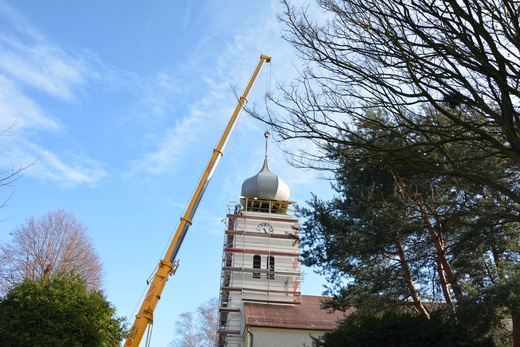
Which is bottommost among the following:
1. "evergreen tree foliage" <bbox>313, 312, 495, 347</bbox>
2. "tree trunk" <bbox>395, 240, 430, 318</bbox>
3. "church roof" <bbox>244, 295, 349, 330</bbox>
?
"evergreen tree foliage" <bbox>313, 312, 495, 347</bbox>

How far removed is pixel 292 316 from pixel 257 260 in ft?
24.0

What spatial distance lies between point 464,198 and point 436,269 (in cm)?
343

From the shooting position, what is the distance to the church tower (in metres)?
35.1

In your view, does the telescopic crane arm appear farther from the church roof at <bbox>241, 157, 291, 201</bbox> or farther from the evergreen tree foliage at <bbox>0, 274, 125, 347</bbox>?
the church roof at <bbox>241, 157, 291, 201</bbox>

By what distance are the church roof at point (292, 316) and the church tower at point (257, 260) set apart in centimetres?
102

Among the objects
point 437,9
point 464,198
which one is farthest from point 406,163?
point 464,198

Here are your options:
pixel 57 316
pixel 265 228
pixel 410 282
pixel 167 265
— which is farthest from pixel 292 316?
pixel 57 316

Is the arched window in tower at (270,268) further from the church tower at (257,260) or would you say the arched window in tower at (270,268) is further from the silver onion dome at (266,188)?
the silver onion dome at (266,188)

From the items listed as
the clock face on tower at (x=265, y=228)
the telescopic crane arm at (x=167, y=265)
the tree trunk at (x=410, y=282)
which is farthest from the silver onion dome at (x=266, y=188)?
the tree trunk at (x=410, y=282)

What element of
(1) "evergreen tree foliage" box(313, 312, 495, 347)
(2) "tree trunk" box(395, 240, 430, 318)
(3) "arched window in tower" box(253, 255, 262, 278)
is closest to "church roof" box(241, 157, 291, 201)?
(3) "arched window in tower" box(253, 255, 262, 278)

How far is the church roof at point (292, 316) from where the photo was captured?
1106 inches

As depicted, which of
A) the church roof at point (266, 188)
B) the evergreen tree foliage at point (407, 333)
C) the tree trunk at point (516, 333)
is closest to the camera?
the evergreen tree foliage at point (407, 333)

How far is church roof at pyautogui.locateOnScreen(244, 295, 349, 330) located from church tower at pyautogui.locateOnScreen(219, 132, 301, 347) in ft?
3.36

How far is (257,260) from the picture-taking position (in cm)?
3750
